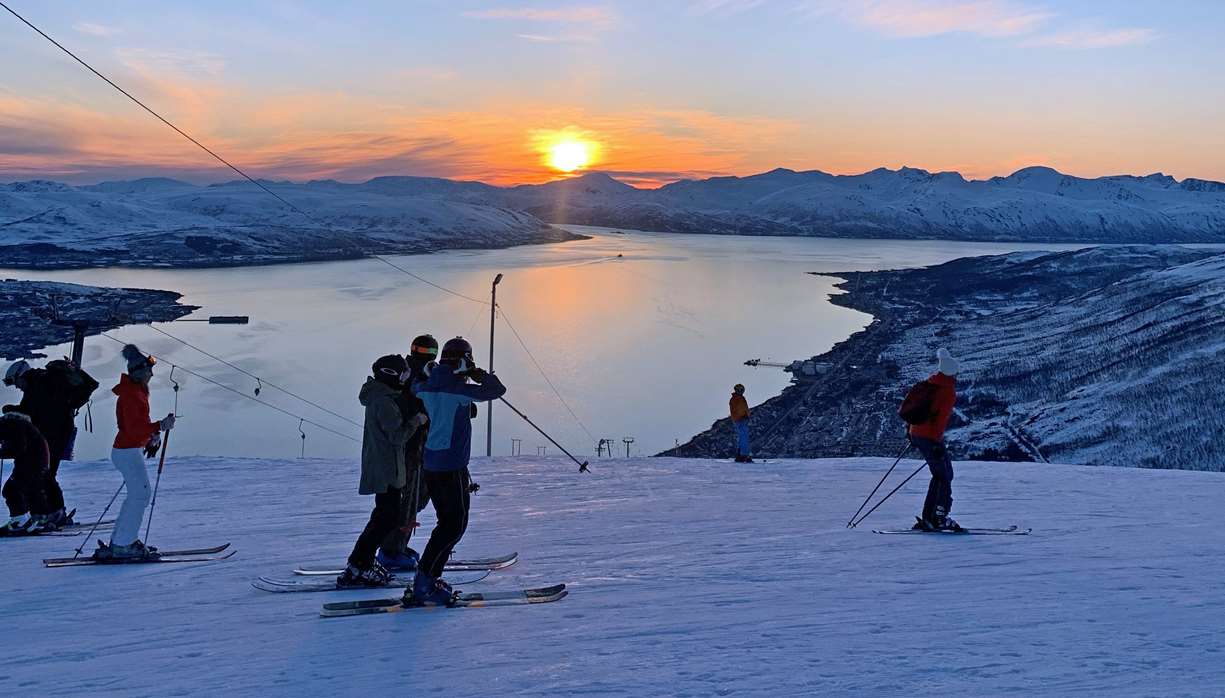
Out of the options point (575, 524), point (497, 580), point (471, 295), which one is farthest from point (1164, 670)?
point (471, 295)

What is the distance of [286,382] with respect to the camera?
164 ft

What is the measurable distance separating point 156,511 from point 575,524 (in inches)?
208

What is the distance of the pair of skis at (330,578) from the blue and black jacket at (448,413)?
4.70ft

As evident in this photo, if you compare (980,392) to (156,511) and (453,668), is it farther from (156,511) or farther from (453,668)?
(453,668)

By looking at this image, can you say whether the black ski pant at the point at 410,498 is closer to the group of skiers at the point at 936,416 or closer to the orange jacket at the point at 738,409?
the group of skiers at the point at 936,416

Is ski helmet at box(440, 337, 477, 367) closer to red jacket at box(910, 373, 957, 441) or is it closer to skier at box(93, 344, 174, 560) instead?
skier at box(93, 344, 174, 560)

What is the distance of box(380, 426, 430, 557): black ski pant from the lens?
6914 millimetres

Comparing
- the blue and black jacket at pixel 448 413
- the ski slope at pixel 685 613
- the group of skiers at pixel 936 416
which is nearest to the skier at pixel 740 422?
the ski slope at pixel 685 613

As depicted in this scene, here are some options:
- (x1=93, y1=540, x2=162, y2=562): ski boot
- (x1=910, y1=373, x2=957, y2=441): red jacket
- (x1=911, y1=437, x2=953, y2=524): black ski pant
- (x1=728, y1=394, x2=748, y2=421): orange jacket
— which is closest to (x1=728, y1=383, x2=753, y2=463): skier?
(x1=728, y1=394, x2=748, y2=421): orange jacket

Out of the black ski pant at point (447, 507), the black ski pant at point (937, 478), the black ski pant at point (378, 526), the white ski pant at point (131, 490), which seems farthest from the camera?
the black ski pant at point (937, 478)

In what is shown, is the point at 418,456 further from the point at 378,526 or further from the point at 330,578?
the point at 330,578

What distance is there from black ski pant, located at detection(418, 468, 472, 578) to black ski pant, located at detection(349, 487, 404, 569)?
788mm

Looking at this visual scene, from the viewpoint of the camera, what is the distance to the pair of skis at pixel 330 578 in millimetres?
6684

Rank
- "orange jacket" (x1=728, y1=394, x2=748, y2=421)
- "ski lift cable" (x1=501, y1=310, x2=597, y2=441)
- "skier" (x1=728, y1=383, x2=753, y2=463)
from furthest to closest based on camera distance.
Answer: "ski lift cable" (x1=501, y1=310, x2=597, y2=441), "orange jacket" (x1=728, y1=394, x2=748, y2=421), "skier" (x1=728, y1=383, x2=753, y2=463)
